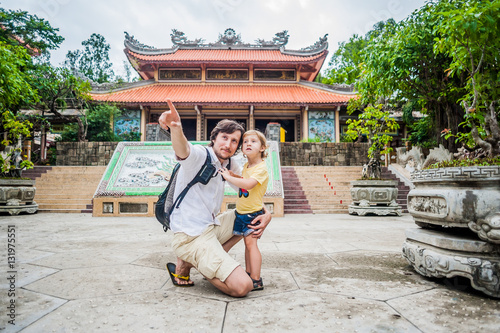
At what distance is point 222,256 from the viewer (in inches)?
70.6

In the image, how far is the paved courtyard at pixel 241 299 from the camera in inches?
55.8

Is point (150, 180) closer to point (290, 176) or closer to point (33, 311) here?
point (290, 176)

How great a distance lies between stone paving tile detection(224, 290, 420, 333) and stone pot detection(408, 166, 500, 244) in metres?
0.78

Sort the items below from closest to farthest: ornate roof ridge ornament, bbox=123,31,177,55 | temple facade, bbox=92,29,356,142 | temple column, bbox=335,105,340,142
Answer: temple facade, bbox=92,29,356,142
temple column, bbox=335,105,340,142
ornate roof ridge ornament, bbox=123,31,177,55

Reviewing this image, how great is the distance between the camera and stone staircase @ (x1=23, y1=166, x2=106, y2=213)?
25.3ft

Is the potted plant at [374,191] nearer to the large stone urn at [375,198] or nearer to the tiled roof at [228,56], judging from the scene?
the large stone urn at [375,198]

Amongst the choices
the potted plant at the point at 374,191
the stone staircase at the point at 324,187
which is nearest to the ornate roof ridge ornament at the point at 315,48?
the stone staircase at the point at 324,187

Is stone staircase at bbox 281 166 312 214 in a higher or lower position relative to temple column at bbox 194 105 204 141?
lower

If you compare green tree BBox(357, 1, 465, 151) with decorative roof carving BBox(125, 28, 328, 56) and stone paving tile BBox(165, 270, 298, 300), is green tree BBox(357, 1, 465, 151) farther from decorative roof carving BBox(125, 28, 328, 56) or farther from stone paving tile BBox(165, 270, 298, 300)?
decorative roof carving BBox(125, 28, 328, 56)

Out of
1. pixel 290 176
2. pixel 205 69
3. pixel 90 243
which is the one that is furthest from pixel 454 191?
pixel 205 69

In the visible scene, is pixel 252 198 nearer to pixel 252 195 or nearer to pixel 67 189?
pixel 252 195

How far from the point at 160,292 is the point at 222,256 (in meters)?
0.47

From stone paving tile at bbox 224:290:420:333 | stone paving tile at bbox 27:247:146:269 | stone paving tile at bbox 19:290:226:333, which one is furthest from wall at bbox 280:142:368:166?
stone paving tile at bbox 19:290:226:333

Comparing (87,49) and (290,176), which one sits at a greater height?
(87,49)
